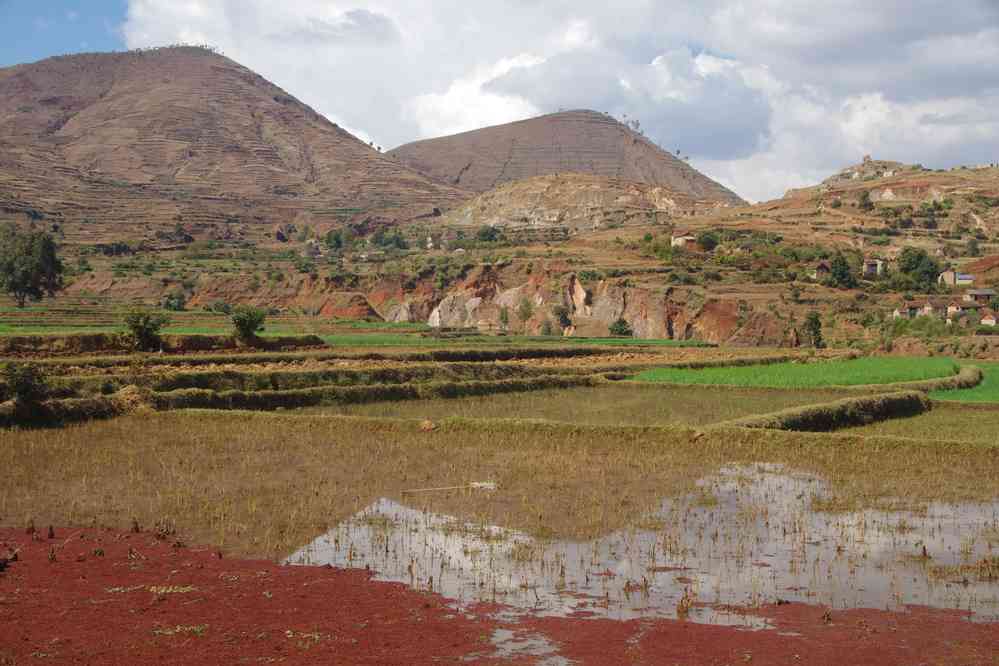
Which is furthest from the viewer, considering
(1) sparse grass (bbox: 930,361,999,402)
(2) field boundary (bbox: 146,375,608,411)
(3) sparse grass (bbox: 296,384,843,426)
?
(1) sparse grass (bbox: 930,361,999,402)

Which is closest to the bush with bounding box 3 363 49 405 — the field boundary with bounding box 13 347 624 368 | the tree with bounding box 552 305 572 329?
the field boundary with bounding box 13 347 624 368

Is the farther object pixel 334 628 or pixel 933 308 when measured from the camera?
pixel 933 308

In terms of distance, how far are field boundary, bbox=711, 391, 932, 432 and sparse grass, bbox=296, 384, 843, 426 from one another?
5.73ft

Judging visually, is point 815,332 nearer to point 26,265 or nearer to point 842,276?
point 842,276

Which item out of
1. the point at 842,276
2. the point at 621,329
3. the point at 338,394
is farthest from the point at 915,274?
the point at 338,394

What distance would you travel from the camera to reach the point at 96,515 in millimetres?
12969

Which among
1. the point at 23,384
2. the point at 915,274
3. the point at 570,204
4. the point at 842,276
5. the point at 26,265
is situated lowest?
the point at 23,384

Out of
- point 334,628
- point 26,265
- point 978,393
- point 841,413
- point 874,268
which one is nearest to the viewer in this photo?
point 334,628

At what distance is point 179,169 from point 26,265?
105 metres

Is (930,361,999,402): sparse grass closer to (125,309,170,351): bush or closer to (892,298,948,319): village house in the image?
(892,298,948,319): village house

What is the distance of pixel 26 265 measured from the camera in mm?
56125

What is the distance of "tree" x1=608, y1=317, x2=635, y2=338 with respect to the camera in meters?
60.2

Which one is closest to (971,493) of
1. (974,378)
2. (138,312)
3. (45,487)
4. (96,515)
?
(96,515)

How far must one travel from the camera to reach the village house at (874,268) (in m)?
69.3
